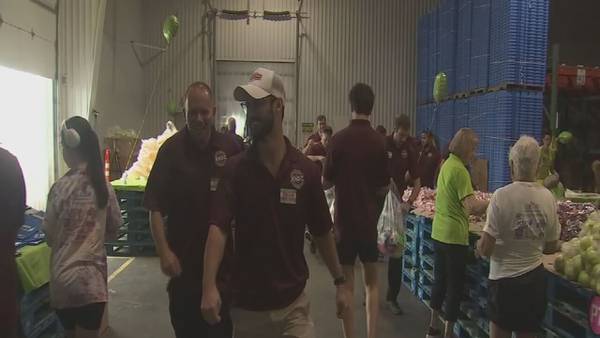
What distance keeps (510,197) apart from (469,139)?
101 centimetres

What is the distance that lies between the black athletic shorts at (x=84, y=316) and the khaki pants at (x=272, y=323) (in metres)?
1.22

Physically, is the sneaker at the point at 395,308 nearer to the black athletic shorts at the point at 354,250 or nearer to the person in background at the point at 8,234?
the black athletic shorts at the point at 354,250

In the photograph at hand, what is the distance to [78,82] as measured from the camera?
26.0 feet

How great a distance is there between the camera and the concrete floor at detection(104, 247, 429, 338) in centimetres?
493

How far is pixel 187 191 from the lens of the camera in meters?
2.78

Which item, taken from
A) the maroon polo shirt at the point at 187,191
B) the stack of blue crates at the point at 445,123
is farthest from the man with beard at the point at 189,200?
the stack of blue crates at the point at 445,123

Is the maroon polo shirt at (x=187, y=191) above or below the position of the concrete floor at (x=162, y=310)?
above

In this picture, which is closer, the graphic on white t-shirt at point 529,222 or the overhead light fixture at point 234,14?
the graphic on white t-shirt at point 529,222

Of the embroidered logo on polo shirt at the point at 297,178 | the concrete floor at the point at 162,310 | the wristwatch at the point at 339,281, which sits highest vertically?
the embroidered logo on polo shirt at the point at 297,178

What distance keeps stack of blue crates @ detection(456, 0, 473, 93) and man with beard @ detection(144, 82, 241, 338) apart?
802cm

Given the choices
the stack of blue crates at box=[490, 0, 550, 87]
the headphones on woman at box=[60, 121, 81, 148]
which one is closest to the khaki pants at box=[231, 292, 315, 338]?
the headphones on woman at box=[60, 121, 81, 148]

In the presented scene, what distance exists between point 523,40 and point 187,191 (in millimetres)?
6890

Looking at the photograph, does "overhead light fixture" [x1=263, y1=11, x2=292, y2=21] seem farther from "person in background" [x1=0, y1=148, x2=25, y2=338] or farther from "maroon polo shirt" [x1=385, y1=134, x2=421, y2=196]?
"person in background" [x1=0, y1=148, x2=25, y2=338]

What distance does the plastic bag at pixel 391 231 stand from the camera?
518cm
